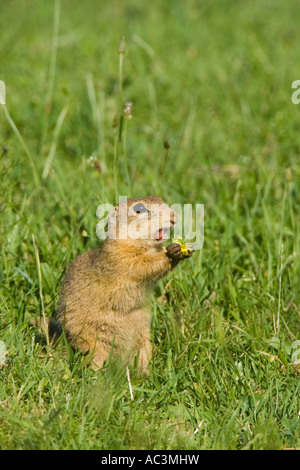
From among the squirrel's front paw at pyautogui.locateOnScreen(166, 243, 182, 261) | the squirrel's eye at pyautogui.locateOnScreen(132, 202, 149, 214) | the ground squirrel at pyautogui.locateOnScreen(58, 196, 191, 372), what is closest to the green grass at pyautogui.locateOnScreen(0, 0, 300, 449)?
the ground squirrel at pyautogui.locateOnScreen(58, 196, 191, 372)

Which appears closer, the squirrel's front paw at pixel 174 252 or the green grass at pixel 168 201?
the green grass at pixel 168 201

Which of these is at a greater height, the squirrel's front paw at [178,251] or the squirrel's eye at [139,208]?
the squirrel's eye at [139,208]

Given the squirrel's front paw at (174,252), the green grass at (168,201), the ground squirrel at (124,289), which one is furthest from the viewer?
the ground squirrel at (124,289)

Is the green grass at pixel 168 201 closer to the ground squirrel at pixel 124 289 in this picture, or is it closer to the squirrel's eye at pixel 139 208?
the ground squirrel at pixel 124 289

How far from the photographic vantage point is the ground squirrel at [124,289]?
139 inches

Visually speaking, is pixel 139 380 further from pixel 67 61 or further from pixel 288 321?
pixel 67 61

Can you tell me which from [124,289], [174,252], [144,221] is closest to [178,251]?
[174,252]

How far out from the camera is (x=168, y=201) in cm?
473

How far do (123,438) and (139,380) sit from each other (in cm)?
56

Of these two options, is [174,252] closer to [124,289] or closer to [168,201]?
[124,289]

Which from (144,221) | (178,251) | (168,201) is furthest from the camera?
(168,201)

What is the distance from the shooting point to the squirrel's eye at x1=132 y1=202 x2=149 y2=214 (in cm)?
357

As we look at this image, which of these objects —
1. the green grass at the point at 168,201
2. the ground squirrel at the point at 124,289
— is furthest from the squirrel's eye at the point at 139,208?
the green grass at the point at 168,201

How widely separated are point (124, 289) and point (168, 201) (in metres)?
1.29
